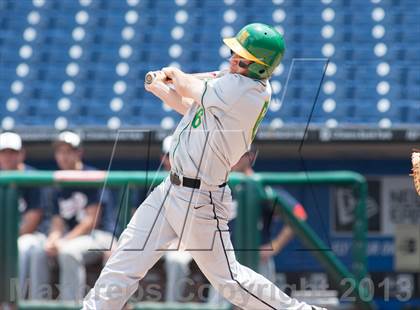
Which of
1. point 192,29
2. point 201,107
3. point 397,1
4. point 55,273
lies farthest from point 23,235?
point 397,1

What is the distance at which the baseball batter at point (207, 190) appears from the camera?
4.50 metres

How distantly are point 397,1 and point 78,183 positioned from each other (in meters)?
3.49

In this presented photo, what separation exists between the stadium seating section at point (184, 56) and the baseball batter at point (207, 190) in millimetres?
3223

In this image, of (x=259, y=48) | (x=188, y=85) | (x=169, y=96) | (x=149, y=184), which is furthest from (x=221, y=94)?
(x=149, y=184)

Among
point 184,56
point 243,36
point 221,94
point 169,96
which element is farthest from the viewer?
point 184,56

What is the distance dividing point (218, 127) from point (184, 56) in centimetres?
403

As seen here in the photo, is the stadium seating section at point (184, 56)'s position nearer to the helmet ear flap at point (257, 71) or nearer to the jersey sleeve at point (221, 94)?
the helmet ear flap at point (257, 71)

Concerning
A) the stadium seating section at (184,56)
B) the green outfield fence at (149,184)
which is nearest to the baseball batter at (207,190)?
the green outfield fence at (149,184)

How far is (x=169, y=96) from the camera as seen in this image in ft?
15.7

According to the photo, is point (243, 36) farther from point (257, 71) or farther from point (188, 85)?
point (188, 85)

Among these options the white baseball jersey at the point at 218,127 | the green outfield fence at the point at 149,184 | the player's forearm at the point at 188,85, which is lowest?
the green outfield fence at the point at 149,184

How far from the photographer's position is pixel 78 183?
6.41 m

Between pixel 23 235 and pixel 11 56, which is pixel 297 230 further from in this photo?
pixel 11 56

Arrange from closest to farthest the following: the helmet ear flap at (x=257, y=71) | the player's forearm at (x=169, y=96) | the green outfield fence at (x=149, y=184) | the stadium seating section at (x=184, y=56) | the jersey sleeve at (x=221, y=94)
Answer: the jersey sleeve at (x=221, y=94)
the helmet ear flap at (x=257, y=71)
the player's forearm at (x=169, y=96)
the green outfield fence at (x=149, y=184)
the stadium seating section at (x=184, y=56)
